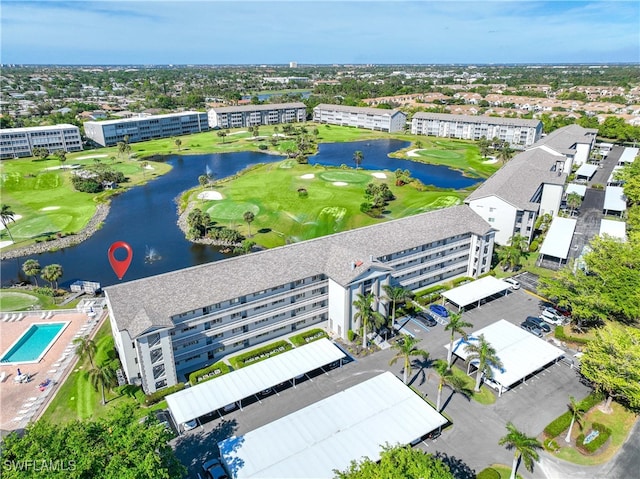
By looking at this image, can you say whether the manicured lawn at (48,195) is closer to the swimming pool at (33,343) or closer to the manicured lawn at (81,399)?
the swimming pool at (33,343)

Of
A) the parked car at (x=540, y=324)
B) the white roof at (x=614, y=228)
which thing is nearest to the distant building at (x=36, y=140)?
the parked car at (x=540, y=324)

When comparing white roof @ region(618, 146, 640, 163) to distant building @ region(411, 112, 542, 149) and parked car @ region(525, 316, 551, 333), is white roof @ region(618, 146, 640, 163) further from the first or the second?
parked car @ region(525, 316, 551, 333)

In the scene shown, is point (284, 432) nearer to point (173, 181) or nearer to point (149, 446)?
point (149, 446)

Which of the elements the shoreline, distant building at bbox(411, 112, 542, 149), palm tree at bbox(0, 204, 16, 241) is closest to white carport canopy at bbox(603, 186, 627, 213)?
distant building at bbox(411, 112, 542, 149)

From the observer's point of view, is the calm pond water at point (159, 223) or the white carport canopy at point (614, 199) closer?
the calm pond water at point (159, 223)

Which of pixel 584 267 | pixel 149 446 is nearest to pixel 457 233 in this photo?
pixel 584 267

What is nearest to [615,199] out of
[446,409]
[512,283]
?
[512,283]

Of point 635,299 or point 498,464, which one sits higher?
point 635,299
